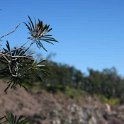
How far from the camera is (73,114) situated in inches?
Result: 1416

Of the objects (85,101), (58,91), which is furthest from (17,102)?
(85,101)

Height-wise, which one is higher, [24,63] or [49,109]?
[49,109]

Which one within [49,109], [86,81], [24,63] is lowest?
[24,63]

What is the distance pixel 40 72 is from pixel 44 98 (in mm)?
38511

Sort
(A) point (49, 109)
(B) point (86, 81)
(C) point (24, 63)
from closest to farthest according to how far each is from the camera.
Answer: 1. (C) point (24, 63)
2. (A) point (49, 109)
3. (B) point (86, 81)

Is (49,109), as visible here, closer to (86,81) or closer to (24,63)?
(86,81)

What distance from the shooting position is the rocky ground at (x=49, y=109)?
3231cm

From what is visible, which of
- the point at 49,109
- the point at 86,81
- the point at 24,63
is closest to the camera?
the point at 24,63

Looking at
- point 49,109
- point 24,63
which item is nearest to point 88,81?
point 49,109

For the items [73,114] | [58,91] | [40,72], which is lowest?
[40,72]

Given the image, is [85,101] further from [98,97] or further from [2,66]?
[2,66]

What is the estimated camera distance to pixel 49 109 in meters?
34.1

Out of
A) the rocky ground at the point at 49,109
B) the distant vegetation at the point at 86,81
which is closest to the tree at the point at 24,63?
the rocky ground at the point at 49,109

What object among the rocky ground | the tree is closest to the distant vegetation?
the rocky ground
